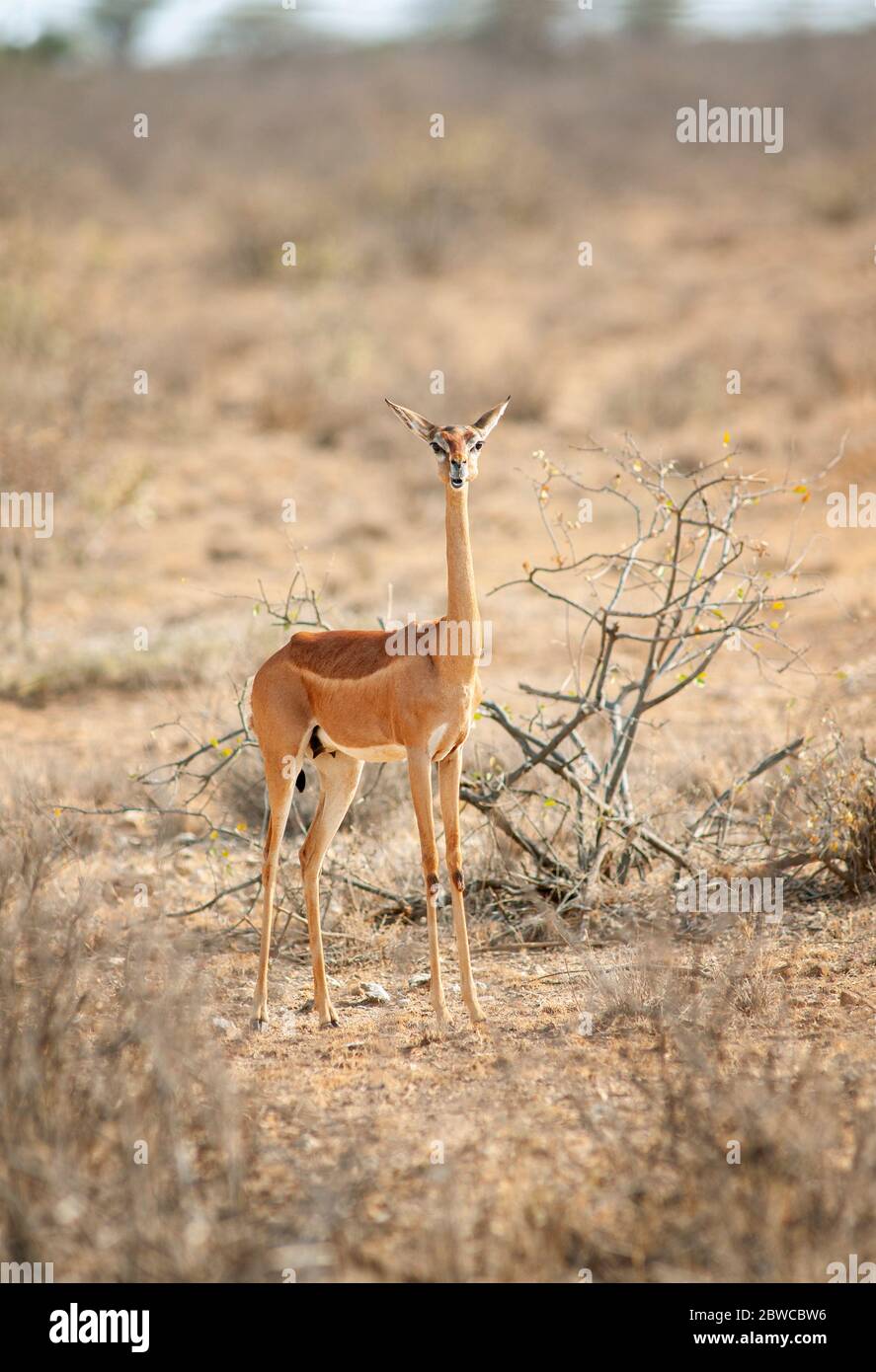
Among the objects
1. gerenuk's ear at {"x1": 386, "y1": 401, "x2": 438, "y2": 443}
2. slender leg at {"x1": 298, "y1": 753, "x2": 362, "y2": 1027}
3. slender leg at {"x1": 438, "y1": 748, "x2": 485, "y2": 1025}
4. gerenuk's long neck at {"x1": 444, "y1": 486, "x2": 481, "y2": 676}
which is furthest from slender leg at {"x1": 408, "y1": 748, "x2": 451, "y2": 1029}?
gerenuk's ear at {"x1": 386, "y1": 401, "x2": 438, "y2": 443}

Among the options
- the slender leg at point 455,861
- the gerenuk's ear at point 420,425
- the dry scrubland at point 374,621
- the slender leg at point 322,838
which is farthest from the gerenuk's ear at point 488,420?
the slender leg at point 322,838

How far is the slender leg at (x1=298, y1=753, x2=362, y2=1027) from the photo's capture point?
5.59 meters

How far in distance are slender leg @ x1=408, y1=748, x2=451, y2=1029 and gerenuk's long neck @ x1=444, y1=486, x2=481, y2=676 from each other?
0.37 meters

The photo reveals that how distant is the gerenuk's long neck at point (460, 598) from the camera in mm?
5172

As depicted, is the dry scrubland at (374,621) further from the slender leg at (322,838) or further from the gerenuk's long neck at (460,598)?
the gerenuk's long neck at (460,598)

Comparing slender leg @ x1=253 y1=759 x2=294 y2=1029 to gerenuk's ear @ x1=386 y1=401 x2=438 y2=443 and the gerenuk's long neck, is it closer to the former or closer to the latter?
the gerenuk's long neck

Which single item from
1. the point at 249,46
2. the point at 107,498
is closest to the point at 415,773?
the point at 107,498

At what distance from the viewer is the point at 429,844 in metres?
5.27

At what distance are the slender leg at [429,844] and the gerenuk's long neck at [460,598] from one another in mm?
370

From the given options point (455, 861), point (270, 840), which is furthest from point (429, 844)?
point (270, 840)

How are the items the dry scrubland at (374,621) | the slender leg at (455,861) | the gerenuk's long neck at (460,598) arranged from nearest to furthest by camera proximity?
the dry scrubland at (374,621) < the gerenuk's long neck at (460,598) < the slender leg at (455,861)

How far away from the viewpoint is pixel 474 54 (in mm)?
44250
